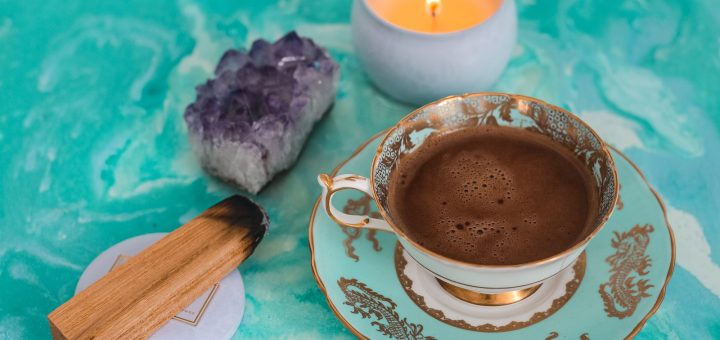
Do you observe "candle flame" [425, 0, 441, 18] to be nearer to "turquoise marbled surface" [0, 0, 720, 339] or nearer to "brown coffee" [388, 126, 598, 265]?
"turquoise marbled surface" [0, 0, 720, 339]

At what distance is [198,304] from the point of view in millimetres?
1032

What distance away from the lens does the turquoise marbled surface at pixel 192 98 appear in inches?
42.7

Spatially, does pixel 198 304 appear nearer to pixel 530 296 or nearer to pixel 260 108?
pixel 260 108

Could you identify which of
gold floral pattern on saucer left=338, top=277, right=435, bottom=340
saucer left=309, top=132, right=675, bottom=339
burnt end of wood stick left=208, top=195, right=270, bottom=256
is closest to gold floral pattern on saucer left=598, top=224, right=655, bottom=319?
saucer left=309, top=132, right=675, bottom=339

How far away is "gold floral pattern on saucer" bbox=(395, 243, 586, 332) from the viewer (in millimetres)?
968

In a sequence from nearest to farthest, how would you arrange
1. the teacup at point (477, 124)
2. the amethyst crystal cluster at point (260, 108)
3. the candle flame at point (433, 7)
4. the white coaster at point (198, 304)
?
1. the teacup at point (477, 124)
2. the white coaster at point (198, 304)
3. the amethyst crystal cluster at point (260, 108)
4. the candle flame at point (433, 7)

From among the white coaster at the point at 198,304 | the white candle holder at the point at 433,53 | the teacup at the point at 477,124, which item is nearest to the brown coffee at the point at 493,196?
the teacup at the point at 477,124

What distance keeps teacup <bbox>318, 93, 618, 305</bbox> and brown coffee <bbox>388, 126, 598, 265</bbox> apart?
0.02 metres

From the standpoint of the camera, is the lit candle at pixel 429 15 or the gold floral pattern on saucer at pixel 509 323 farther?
the lit candle at pixel 429 15

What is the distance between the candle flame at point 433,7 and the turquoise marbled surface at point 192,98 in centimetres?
17

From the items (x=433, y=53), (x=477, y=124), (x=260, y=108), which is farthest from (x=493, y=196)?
(x=260, y=108)

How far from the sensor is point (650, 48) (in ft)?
4.54

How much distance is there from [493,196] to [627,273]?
199mm

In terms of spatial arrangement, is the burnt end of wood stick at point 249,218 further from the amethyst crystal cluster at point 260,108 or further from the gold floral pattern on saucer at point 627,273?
the gold floral pattern on saucer at point 627,273
